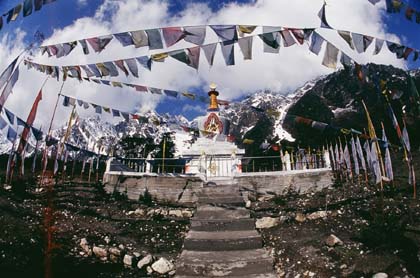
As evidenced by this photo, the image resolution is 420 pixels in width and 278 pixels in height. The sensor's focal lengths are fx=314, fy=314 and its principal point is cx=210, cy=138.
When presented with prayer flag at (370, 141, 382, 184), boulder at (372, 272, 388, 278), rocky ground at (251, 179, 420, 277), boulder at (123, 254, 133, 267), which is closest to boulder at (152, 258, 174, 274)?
boulder at (123, 254, 133, 267)

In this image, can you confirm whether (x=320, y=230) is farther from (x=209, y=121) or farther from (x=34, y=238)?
(x=209, y=121)

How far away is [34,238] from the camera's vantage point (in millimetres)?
8047

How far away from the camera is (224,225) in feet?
30.7

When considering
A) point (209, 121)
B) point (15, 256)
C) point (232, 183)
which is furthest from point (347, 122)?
point (15, 256)

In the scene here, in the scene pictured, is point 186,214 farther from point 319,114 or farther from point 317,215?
point 319,114

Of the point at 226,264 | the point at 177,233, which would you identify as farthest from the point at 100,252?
the point at 226,264

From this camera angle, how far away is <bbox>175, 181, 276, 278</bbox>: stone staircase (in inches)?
281

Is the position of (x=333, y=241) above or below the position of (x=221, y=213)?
below

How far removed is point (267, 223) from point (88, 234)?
5387 millimetres

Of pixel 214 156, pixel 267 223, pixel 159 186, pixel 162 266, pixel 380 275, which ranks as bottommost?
pixel 162 266

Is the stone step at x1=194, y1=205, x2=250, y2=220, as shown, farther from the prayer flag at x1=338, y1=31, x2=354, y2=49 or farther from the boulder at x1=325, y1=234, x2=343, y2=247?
the prayer flag at x1=338, y1=31, x2=354, y2=49

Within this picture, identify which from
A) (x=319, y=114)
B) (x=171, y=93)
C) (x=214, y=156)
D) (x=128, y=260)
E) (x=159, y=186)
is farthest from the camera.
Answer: (x=319, y=114)

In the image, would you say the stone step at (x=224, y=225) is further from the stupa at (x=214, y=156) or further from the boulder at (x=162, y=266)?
the stupa at (x=214, y=156)

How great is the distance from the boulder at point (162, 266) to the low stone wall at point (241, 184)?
5.71 metres
